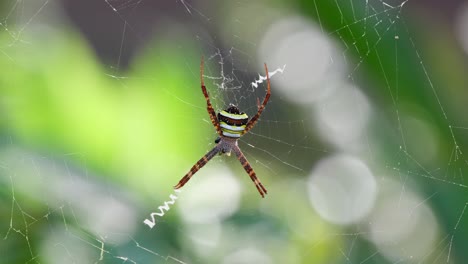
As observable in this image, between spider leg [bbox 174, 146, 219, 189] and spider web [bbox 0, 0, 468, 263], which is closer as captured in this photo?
spider web [bbox 0, 0, 468, 263]

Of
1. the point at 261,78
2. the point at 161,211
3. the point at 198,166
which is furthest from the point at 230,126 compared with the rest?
the point at 161,211

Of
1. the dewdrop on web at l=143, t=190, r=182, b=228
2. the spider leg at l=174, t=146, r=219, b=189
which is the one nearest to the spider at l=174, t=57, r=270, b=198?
the spider leg at l=174, t=146, r=219, b=189

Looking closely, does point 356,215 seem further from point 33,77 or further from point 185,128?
point 33,77

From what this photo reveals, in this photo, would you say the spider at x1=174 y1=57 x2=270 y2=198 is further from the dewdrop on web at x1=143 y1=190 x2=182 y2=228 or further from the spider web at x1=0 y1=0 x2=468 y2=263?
the dewdrop on web at x1=143 y1=190 x2=182 y2=228

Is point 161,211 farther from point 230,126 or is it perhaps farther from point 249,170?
point 249,170

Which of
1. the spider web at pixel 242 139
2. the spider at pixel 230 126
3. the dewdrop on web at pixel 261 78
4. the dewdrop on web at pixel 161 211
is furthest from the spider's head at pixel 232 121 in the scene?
the dewdrop on web at pixel 161 211

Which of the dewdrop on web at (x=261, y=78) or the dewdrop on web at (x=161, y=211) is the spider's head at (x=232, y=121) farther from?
the dewdrop on web at (x=161, y=211)
